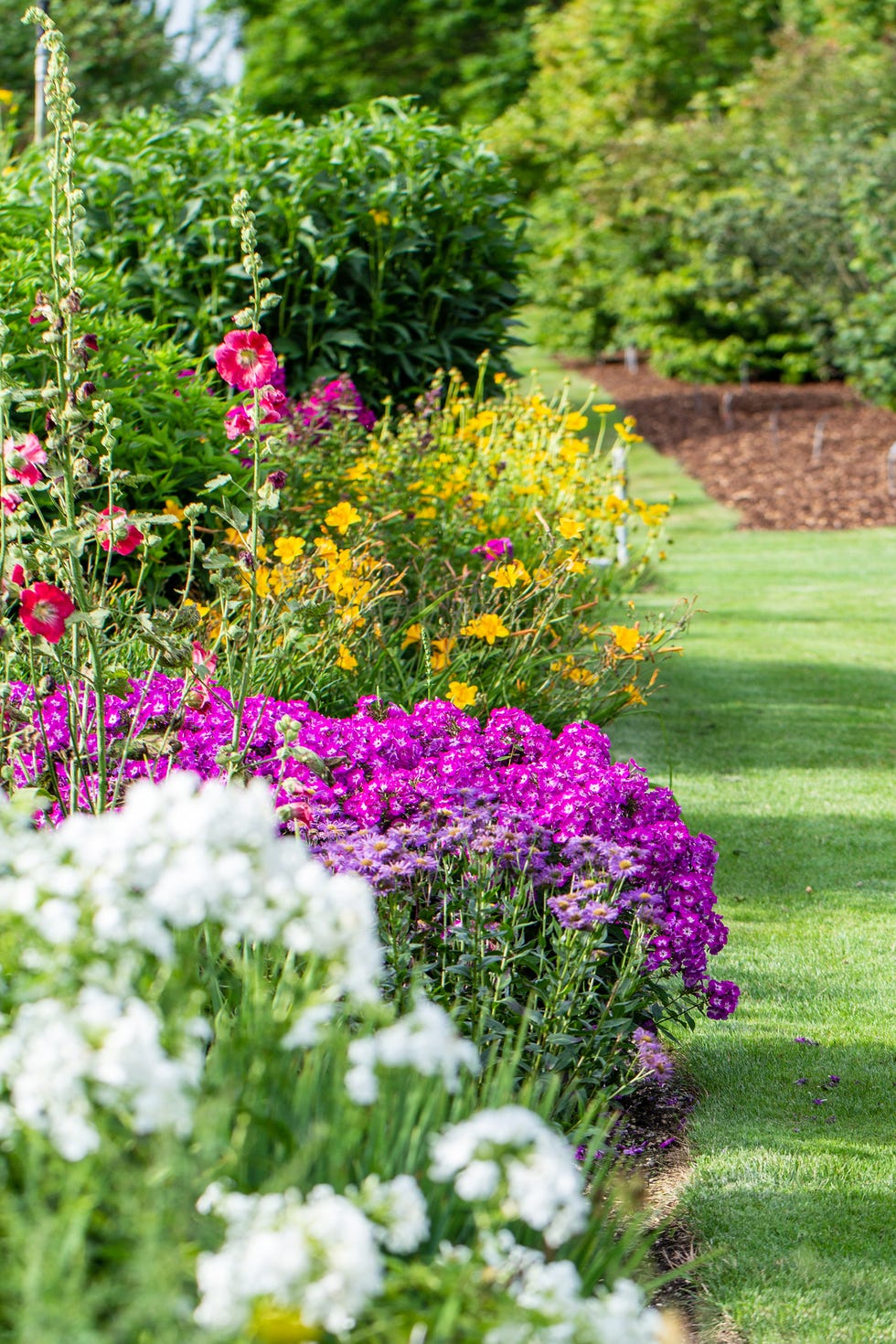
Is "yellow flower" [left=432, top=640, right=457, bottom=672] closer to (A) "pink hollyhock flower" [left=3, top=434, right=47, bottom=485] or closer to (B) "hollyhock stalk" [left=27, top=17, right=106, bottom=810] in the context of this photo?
(B) "hollyhock stalk" [left=27, top=17, right=106, bottom=810]

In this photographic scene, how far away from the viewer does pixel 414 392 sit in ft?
25.9

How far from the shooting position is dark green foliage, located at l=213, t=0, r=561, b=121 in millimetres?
33438

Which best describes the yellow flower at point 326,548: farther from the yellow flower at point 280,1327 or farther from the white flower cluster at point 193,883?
the yellow flower at point 280,1327

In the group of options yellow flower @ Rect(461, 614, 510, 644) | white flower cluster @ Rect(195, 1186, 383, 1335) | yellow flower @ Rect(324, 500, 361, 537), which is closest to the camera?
white flower cluster @ Rect(195, 1186, 383, 1335)

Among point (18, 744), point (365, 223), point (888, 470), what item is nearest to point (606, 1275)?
point (18, 744)

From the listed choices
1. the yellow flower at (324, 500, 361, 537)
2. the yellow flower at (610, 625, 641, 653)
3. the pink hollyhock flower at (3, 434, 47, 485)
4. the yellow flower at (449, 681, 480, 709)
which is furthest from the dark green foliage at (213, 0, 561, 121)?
the pink hollyhock flower at (3, 434, 47, 485)

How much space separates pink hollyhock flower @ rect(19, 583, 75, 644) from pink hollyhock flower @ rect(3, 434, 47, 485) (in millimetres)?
302

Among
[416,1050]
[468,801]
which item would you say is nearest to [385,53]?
[468,801]

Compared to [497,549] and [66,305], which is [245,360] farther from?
[497,549]

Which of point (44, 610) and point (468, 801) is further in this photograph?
point (468, 801)

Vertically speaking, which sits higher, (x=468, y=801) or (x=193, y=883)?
(x=193, y=883)

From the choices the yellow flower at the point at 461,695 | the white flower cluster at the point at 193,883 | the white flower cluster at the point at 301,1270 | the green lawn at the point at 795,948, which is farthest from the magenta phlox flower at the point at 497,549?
the white flower cluster at the point at 301,1270

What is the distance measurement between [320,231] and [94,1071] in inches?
255

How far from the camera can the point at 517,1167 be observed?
54.2 inches
